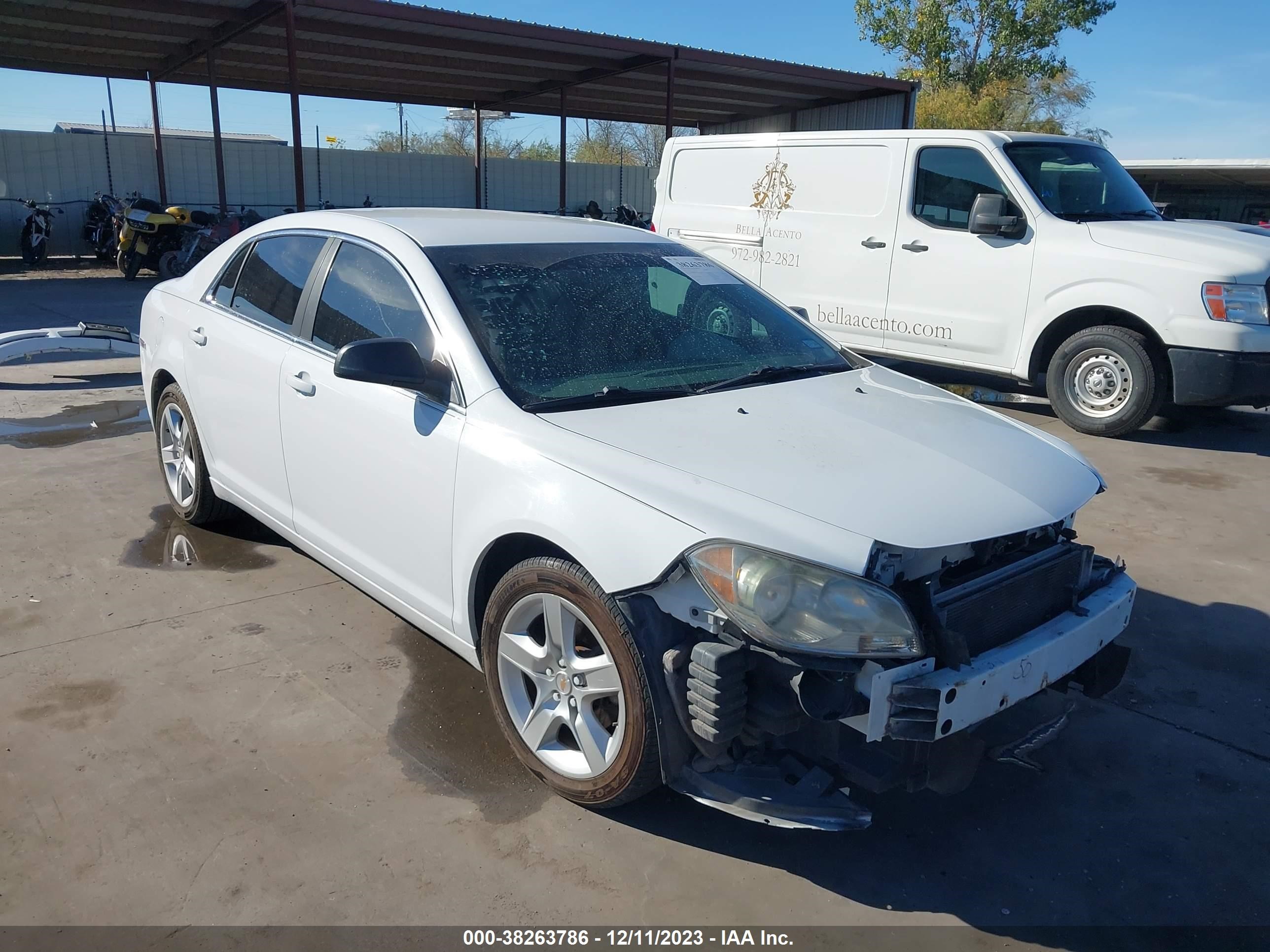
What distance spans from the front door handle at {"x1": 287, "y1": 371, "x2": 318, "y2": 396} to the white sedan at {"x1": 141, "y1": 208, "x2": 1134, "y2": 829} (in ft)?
0.06

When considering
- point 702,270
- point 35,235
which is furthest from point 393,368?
point 35,235

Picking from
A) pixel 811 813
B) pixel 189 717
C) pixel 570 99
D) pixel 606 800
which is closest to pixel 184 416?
pixel 189 717

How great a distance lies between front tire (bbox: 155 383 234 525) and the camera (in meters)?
4.77

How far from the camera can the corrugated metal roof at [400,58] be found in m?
15.0

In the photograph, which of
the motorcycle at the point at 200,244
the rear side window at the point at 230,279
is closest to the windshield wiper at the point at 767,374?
the rear side window at the point at 230,279

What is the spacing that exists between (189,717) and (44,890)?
0.85 m

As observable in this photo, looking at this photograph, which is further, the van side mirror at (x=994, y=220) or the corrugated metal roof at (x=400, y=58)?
the corrugated metal roof at (x=400, y=58)

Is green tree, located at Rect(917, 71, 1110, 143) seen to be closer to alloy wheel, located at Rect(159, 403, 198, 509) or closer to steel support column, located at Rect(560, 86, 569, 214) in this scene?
steel support column, located at Rect(560, 86, 569, 214)

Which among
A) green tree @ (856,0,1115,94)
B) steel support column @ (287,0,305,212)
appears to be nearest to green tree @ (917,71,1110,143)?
green tree @ (856,0,1115,94)

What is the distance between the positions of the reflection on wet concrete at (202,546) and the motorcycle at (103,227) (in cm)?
1845

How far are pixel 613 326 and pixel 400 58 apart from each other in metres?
16.9

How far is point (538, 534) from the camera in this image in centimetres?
271

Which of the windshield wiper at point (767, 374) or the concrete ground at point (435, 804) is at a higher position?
the windshield wiper at point (767, 374)

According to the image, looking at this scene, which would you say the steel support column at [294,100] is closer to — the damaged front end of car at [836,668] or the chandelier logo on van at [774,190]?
the chandelier logo on van at [774,190]
